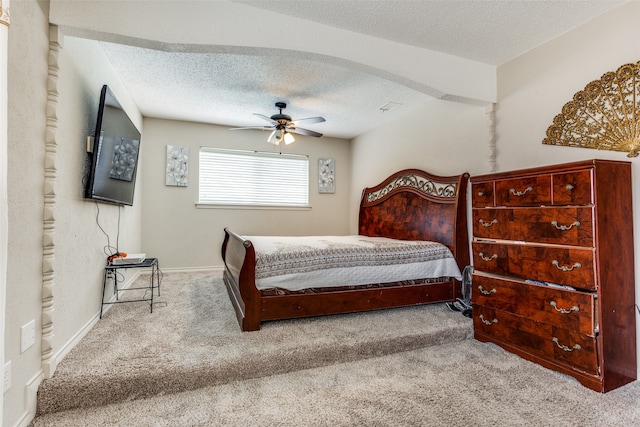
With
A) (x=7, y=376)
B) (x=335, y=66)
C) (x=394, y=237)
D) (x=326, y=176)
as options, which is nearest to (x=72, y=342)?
(x=7, y=376)

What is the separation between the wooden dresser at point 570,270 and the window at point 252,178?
3644mm

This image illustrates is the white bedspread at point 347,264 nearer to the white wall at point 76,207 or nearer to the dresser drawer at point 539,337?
the dresser drawer at point 539,337

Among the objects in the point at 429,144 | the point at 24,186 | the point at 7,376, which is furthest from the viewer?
the point at 429,144

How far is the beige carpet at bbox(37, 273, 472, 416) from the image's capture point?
172cm

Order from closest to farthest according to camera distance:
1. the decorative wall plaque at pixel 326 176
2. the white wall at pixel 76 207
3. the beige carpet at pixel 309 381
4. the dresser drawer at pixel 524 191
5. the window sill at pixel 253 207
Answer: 1. the beige carpet at pixel 309 381
2. the white wall at pixel 76 207
3. the dresser drawer at pixel 524 191
4. the window sill at pixel 253 207
5. the decorative wall plaque at pixel 326 176

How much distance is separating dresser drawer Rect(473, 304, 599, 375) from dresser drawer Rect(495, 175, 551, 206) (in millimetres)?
819

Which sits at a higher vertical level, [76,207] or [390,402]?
[76,207]

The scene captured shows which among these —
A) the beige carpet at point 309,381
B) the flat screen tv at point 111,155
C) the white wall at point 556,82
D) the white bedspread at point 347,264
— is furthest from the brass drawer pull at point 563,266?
the flat screen tv at point 111,155

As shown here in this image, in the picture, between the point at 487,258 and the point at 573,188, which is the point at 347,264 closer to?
the point at 487,258

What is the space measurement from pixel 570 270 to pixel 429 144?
236cm

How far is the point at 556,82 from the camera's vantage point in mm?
2492

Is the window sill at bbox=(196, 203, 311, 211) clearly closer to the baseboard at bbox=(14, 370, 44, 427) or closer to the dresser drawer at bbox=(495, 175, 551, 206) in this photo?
the baseboard at bbox=(14, 370, 44, 427)

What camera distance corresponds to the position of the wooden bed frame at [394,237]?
2.44 metres

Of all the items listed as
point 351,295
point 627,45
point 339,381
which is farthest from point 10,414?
point 627,45
